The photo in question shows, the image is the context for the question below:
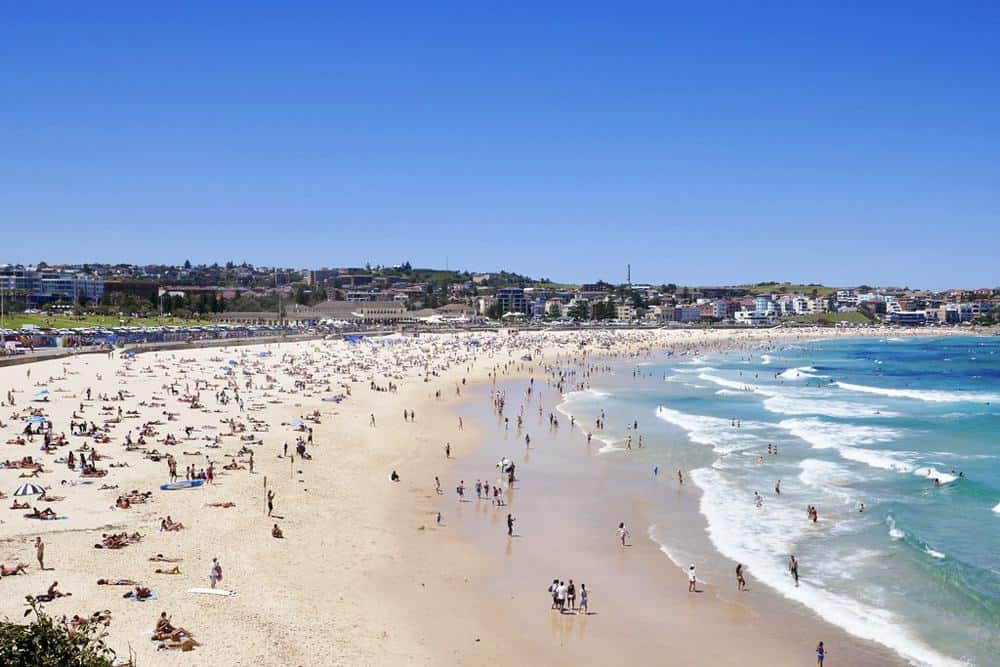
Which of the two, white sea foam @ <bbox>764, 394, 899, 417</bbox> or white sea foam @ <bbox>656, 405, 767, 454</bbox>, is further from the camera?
white sea foam @ <bbox>764, 394, 899, 417</bbox>

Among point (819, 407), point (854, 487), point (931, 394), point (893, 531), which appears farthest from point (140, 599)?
point (931, 394)

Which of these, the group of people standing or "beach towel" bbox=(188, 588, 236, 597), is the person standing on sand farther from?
the group of people standing

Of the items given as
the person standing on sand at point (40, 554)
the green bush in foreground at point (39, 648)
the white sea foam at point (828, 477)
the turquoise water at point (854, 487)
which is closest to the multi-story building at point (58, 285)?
the turquoise water at point (854, 487)

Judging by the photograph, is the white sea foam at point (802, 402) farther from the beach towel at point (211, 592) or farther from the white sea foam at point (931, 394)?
the beach towel at point (211, 592)

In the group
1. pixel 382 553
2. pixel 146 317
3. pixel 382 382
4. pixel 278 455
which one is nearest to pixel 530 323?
pixel 146 317

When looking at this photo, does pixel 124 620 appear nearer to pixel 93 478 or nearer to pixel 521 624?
pixel 521 624

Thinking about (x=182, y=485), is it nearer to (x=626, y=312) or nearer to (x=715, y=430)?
(x=715, y=430)

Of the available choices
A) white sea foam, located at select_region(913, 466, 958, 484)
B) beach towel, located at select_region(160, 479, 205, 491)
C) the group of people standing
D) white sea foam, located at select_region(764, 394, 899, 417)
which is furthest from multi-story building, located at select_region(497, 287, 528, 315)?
the group of people standing
